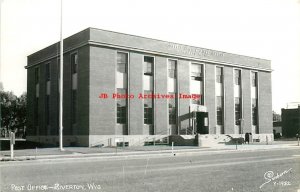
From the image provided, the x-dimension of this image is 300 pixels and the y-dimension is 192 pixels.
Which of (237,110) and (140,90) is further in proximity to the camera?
(237,110)

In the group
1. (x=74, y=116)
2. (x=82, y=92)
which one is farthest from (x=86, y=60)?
(x=74, y=116)

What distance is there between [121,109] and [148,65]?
6182mm

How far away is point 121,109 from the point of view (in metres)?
38.2

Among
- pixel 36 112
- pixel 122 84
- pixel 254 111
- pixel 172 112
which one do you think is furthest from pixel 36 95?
pixel 254 111

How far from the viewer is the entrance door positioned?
4528 cm

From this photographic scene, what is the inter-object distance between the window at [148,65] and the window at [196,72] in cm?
646

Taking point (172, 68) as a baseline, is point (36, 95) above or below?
below

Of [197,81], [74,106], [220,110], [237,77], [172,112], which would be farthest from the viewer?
[237,77]

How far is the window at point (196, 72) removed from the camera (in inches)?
1792

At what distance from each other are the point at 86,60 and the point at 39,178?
2430cm

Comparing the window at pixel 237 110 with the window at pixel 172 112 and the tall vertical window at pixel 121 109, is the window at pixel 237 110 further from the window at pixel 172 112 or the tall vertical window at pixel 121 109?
the tall vertical window at pixel 121 109

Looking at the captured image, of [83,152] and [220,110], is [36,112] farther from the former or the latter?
[220,110]

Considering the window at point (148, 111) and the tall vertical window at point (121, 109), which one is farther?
the window at point (148, 111)

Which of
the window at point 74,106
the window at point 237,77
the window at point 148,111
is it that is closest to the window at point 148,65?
the window at point 148,111
